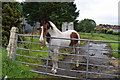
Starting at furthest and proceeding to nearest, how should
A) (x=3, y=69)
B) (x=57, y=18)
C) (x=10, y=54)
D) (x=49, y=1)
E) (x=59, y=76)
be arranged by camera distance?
(x=57, y=18) < (x=49, y=1) < (x=10, y=54) < (x=59, y=76) < (x=3, y=69)

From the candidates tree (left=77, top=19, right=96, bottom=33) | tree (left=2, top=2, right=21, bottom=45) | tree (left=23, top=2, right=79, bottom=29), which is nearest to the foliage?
tree (left=2, top=2, right=21, bottom=45)

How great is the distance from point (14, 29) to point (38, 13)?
16.5ft

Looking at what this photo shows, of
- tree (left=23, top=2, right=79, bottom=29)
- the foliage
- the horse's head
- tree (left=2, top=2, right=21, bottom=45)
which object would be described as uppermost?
tree (left=23, top=2, right=79, bottom=29)

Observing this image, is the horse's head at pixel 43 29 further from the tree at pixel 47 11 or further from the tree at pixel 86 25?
the tree at pixel 86 25

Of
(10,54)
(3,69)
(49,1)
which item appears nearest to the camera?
(3,69)

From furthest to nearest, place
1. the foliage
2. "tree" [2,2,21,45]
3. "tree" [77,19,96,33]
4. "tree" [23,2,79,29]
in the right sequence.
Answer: "tree" [77,19,96,33]
"tree" [23,2,79,29]
"tree" [2,2,21,45]
the foliage

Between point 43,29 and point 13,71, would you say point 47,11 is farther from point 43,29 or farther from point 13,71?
point 13,71

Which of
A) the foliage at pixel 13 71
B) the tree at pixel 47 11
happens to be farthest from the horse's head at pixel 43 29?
the tree at pixel 47 11

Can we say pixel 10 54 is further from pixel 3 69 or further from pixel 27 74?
pixel 27 74

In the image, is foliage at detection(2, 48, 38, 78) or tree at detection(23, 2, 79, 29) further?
tree at detection(23, 2, 79, 29)

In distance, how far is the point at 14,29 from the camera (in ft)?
13.6

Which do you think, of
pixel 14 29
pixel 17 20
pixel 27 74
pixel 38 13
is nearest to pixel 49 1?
pixel 38 13

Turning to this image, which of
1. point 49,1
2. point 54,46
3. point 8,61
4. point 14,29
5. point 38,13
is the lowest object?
point 8,61

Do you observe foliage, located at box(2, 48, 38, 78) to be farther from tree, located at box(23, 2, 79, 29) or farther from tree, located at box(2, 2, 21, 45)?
tree, located at box(23, 2, 79, 29)
